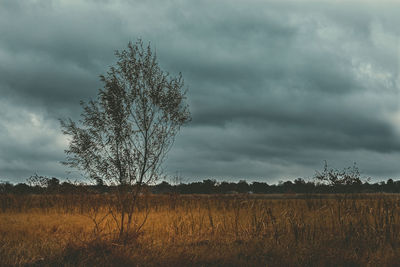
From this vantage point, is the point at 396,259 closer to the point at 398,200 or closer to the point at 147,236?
the point at 398,200

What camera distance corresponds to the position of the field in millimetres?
9688

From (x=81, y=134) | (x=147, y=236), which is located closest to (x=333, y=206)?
(x=147, y=236)

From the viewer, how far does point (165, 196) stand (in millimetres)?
20953

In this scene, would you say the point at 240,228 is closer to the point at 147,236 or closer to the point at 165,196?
the point at 147,236

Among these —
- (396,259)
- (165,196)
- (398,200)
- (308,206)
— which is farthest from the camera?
(165,196)

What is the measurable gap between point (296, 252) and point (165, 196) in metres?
11.4

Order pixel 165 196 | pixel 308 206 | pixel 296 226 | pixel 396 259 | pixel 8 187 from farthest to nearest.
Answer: pixel 8 187 → pixel 165 196 → pixel 308 206 → pixel 296 226 → pixel 396 259

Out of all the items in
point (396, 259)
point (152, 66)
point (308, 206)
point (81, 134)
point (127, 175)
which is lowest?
point (396, 259)

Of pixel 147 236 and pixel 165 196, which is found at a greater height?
pixel 165 196

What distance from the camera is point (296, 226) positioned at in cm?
1277

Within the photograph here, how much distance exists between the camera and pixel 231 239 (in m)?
12.4

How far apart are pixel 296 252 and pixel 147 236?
541 cm

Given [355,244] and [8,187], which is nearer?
[355,244]

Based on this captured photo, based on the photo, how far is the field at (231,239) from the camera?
9688 mm
